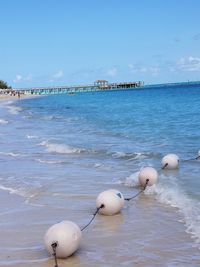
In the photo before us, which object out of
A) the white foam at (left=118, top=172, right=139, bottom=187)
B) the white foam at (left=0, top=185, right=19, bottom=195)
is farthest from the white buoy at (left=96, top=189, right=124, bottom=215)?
the white foam at (left=0, top=185, right=19, bottom=195)

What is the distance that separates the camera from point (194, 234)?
732 centimetres

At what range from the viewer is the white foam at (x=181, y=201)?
767 centimetres

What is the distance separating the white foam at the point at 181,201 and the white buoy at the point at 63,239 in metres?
1.84

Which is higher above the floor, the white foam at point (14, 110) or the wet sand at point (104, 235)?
the white foam at point (14, 110)

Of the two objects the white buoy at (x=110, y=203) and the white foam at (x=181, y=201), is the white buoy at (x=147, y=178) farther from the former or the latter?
the white buoy at (x=110, y=203)

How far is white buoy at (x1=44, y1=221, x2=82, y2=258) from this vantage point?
625 centimetres

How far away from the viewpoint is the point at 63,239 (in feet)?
20.5

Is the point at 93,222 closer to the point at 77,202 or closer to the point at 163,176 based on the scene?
the point at 77,202

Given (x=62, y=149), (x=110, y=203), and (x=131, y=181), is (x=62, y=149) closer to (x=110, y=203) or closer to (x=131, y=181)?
(x=131, y=181)

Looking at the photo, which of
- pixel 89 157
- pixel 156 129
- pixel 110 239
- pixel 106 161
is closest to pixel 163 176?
pixel 106 161

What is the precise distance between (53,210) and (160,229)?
223cm

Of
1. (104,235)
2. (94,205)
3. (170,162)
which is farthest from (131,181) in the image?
(104,235)

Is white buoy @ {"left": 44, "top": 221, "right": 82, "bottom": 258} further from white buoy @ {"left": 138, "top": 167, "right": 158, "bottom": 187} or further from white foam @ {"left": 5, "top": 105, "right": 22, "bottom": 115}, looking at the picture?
white foam @ {"left": 5, "top": 105, "right": 22, "bottom": 115}

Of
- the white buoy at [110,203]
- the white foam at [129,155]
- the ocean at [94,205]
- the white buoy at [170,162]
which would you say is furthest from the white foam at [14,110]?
the white buoy at [110,203]
